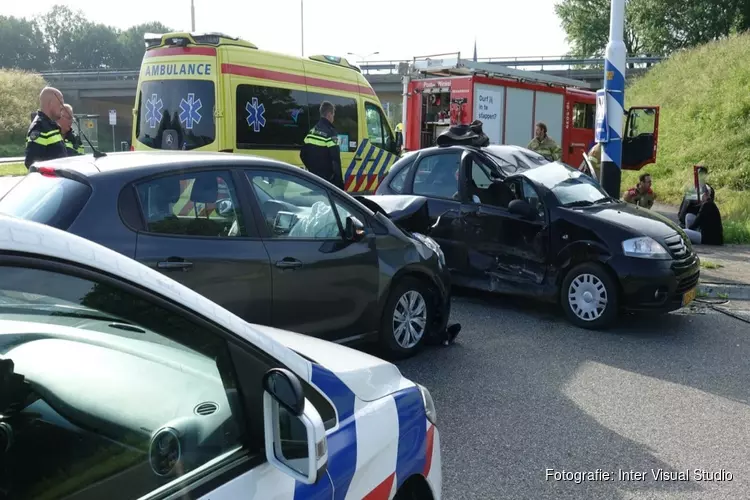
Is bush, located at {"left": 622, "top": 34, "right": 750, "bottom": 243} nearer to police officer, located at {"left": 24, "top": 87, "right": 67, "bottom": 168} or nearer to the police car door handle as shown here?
the police car door handle

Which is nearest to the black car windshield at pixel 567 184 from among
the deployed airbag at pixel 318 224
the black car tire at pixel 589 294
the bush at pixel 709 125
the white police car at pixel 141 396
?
the black car tire at pixel 589 294

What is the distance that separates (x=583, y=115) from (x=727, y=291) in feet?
37.2

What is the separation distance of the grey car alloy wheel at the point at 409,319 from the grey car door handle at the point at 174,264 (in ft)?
5.89

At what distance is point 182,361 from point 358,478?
22.8 inches

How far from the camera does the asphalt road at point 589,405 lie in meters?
3.71

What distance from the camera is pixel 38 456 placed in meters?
1.53

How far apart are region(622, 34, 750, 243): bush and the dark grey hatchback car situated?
26.5 ft

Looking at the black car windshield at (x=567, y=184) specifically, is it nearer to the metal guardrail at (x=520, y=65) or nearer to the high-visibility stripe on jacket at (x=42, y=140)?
the high-visibility stripe on jacket at (x=42, y=140)

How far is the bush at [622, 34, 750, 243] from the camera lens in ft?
55.5

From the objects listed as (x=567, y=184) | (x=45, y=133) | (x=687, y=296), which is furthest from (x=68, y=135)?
(x=687, y=296)

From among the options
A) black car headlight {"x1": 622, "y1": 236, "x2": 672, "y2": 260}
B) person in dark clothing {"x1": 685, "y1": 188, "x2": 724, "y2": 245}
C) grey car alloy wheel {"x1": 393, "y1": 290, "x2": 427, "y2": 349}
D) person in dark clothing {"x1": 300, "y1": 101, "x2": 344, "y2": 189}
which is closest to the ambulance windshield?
person in dark clothing {"x1": 300, "y1": 101, "x2": 344, "y2": 189}

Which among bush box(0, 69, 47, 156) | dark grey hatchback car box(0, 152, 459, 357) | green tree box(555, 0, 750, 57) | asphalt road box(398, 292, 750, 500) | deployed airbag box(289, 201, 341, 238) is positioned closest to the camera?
asphalt road box(398, 292, 750, 500)

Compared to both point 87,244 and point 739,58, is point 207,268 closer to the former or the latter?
point 87,244

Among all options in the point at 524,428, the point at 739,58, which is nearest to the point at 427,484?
the point at 524,428
